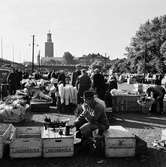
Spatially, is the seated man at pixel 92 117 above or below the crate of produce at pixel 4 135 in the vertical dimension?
above

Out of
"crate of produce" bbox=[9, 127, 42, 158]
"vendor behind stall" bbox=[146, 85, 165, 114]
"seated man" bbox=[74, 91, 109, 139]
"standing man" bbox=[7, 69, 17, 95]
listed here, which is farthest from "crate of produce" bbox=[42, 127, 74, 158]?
"standing man" bbox=[7, 69, 17, 95]

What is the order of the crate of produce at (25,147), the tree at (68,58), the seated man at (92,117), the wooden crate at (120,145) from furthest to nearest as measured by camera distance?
the tree at (68,58) < the seated man at (92,117) < the wooden crate at (120,145) < the crate of produce at (25,147)

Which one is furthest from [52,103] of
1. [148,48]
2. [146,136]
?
[148,48]

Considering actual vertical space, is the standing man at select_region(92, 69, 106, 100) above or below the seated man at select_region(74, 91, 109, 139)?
above

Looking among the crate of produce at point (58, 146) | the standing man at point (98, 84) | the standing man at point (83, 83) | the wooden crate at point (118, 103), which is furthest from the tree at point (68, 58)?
the crate of produce at point (58, 146)

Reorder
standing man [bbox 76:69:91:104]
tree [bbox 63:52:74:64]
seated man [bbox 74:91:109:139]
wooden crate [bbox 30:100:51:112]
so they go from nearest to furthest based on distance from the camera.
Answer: seated man [bbox 74:91:109:139] → standing man [bbox 76:69:91:104] → wooden crate [bbox 30:100:51:112] → tree [bbox 63:52:74:64]

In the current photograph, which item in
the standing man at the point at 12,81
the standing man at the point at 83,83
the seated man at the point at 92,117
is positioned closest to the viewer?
the seated man at the point at 92,117

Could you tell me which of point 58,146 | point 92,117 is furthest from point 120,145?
point 58,146

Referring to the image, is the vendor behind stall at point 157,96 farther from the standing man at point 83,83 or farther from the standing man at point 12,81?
the standing man at point 12,81

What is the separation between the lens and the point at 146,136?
8.45 m

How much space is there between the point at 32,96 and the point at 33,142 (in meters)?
8.17

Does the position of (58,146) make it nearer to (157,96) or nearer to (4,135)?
(4,135)

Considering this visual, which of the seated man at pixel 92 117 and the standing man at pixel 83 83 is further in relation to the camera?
the standing man at pixel 83 83

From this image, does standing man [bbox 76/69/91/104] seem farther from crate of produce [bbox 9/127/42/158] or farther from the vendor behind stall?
crate of produce [bbox 9/127/42/158]
